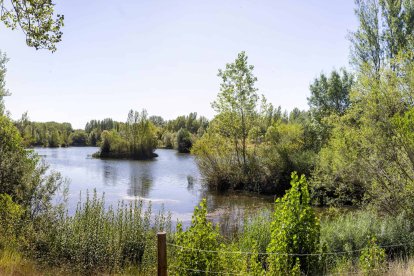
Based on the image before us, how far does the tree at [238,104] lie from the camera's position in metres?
23.4

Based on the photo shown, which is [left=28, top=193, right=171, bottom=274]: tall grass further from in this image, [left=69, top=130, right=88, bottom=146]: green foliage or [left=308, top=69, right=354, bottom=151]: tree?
[left=69, top=130, right=88, bottom=146]: green foliage

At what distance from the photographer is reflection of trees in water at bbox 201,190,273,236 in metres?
13.0

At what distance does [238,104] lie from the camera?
77.2 ft

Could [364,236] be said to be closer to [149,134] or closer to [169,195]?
[169,195]

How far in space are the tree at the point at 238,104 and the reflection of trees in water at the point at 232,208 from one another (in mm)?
3786

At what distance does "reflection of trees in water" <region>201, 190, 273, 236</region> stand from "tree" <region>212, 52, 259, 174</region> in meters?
3.79

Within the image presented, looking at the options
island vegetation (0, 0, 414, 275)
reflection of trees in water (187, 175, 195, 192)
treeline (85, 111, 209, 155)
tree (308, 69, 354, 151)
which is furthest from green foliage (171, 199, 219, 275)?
tree (308, 69, 354, 151)

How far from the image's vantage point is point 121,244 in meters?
7.37

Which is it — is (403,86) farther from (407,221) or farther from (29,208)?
(29,208)

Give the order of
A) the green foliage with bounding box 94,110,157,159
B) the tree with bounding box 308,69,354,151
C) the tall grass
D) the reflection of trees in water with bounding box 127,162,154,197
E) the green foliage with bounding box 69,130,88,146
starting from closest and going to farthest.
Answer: the tall grass
the reflection of trees in water with bounding box 127,162,154,197
the tree with bounding box 308,69,354,151
the green foliage with bounding box 94,110,157,159
the green foliage with bounding box 69,130,88,146

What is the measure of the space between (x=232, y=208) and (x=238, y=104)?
8.87 m

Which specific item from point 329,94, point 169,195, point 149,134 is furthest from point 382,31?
point 149,134

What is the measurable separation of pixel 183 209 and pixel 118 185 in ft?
27.7

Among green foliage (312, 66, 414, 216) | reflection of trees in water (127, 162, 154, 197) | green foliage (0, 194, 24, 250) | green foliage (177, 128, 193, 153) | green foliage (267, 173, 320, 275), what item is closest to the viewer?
green foliage (267, 173, 320, 275)
